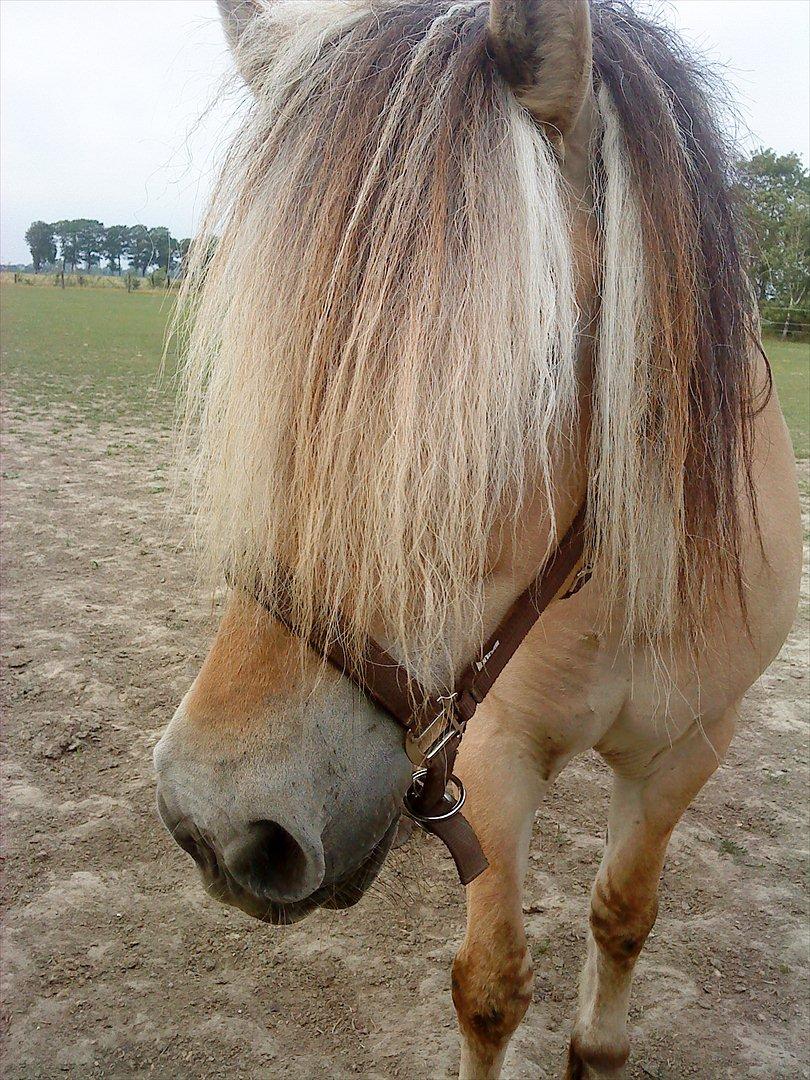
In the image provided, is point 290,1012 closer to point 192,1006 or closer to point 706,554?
point 192,1006

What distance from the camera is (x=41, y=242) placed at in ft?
164

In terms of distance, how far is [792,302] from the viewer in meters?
3.99

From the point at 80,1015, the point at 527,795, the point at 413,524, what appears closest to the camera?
the point at 413,524

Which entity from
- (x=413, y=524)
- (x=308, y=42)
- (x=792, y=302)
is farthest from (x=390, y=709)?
(x=792, y=302)

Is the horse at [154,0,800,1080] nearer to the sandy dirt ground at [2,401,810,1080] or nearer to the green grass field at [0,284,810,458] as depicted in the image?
the sandy dirt ground at [2,401,810,1080]

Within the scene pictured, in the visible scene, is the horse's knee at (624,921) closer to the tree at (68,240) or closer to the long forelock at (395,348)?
the long forelock at (395,348)

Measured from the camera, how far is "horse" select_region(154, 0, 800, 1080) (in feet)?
3.30

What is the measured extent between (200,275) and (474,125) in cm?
52

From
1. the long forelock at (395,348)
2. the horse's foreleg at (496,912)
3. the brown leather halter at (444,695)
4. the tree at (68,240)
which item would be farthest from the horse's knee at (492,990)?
the tree at (68,240)

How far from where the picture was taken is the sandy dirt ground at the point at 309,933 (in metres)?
2.12

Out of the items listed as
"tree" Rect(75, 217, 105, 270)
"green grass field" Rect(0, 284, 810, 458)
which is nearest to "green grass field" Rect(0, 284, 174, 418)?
"green grass field" Rect(0, 284, 810, 458)

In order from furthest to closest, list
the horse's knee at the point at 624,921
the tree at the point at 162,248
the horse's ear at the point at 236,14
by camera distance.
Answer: the horse's knee at the point at 624,921
the tree at the point at 162,248
the horse's ear at the point at 236,14

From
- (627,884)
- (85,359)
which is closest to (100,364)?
(85,359)

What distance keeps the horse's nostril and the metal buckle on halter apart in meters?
0.20
